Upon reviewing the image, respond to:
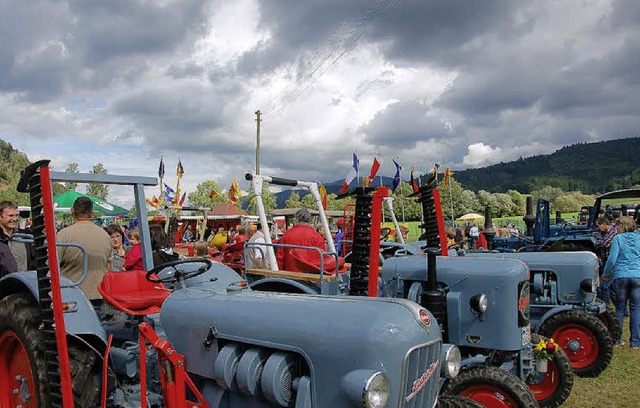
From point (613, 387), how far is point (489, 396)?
233 centimetres

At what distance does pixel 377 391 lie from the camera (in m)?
1.90

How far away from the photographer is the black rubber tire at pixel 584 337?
17.9 ft

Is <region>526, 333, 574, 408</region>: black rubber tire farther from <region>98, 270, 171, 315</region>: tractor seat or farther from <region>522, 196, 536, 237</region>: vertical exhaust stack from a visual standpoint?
<region>522, 196, 536, 237</region>: vertical exhaust stack

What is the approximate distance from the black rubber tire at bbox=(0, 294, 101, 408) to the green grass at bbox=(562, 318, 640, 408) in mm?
3847

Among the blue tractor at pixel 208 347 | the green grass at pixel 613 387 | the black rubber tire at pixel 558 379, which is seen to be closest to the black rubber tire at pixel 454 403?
the blue tractor at pixel 208 347

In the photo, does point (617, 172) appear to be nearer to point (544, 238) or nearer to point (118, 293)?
point (544, 238)

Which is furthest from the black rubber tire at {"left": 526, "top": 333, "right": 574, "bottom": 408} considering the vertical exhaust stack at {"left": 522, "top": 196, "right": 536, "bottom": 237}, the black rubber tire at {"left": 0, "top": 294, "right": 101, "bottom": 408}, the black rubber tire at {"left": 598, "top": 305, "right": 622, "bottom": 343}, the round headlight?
the vertical exhaust stack at {"left": 522, "top": 196, "right": 536, "bottom": 237}

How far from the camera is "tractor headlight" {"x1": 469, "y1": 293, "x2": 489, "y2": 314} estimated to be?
4135mm

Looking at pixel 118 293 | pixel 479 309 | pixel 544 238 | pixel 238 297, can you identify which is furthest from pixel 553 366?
pixel 544 238

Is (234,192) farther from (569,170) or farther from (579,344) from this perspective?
(569,170)

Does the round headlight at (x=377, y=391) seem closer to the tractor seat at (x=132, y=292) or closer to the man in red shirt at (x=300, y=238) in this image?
the tractor seat at (x=132, y=292)

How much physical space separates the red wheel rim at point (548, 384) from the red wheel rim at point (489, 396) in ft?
3.89

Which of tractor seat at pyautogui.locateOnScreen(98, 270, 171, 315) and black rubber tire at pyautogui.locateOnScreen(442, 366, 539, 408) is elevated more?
tractor seat at pyautogui.locateOnScreen(98, 270, 171, 315)

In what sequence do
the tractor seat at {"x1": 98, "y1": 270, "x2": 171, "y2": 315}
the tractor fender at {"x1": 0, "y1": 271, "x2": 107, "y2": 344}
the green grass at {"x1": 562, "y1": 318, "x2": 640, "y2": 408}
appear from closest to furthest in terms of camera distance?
the tractor fender at {"x1": 0, "y1": 271, "x2": 107, "y2": 344} → the tractor seat at {"x1": 98, "y1": 270, "x2": 171, "y2": 315} → the green grass at {"x1": 562, "y1": 318, "x2": 640, "y2": 408}
